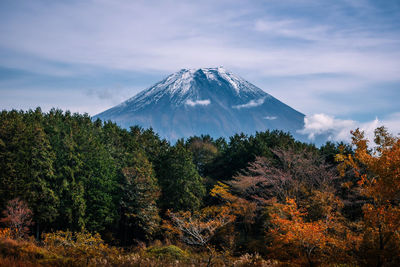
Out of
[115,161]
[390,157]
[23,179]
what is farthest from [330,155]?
[23,179]

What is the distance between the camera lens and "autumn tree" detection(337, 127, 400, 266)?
8.57 m

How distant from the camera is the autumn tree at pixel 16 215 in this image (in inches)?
834

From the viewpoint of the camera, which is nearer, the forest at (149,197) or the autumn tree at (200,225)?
the autumn tree at (200,225)

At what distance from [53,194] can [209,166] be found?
21.8 meters

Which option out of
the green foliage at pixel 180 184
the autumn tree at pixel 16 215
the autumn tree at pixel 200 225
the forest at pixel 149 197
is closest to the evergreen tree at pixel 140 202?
the forest at pixel 149 197

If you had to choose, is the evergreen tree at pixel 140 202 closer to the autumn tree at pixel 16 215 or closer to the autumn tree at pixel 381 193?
the autumn tree at pixel 16 215

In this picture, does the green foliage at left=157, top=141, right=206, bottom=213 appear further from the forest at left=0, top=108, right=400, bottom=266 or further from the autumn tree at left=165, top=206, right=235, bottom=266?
the autumn tree at left=165, top=206, right=235, bottom=266

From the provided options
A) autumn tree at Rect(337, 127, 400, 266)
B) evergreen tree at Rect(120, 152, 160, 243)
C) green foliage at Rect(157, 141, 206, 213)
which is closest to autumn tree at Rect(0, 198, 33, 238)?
evergreen tree at Rect(120, 152, 160, 243)

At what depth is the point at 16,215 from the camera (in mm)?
21297

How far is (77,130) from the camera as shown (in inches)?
1254

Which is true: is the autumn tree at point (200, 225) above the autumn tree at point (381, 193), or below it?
below

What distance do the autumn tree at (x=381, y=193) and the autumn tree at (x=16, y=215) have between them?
834 inches

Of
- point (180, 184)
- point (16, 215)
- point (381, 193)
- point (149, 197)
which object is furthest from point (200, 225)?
point (180, 184)

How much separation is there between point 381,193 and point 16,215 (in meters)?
22.6
